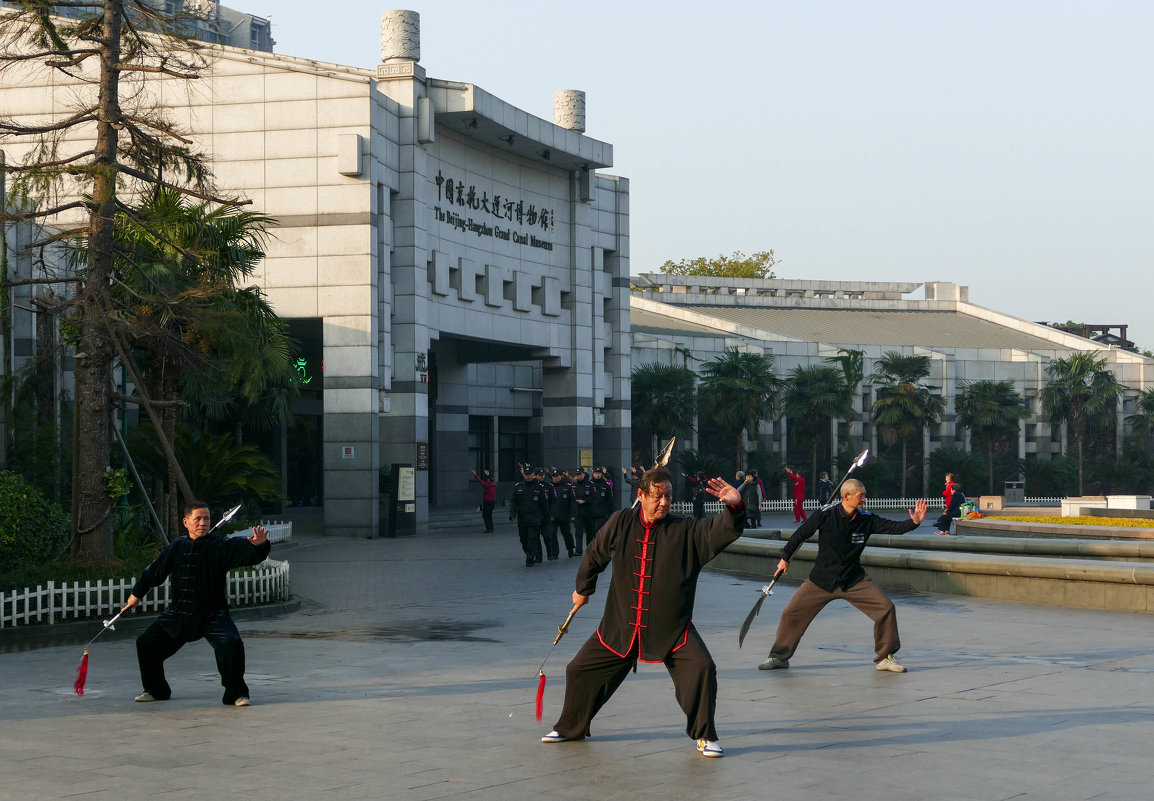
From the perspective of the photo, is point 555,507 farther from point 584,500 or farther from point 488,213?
point 488,213

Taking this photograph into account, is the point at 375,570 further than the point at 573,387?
No

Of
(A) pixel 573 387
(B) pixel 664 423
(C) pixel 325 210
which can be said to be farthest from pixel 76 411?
(B) pixel 664 423

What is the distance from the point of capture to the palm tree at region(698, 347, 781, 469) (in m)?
50.2

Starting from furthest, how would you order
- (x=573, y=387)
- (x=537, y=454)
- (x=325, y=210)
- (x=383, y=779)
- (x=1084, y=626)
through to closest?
(x=537, y=454), (x=573, y=387), (x=325, y=210), (x=1084, y=626), (x=383, y=779)

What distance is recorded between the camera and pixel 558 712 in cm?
927

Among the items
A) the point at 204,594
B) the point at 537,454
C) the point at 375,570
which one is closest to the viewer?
the point at 204,594

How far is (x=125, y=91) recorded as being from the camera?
33.3 m

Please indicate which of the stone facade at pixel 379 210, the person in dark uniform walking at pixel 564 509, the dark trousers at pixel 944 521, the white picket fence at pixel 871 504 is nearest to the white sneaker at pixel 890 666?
the person in dark uniform walking at pixel 564 509

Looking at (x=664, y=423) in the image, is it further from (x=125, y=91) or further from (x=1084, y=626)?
(x=1084, y=626)

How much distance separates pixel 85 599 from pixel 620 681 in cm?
884

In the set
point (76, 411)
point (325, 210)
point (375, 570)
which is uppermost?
point (325, 210)

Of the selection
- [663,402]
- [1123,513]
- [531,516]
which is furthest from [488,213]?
[1123,513]

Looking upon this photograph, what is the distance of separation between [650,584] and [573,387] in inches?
1385

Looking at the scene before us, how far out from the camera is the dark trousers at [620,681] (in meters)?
7.69
